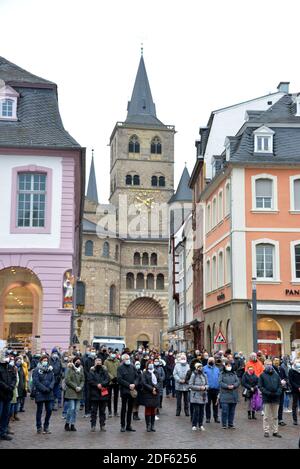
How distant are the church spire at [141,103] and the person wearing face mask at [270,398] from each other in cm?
8884

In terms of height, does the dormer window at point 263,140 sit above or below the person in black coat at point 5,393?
above

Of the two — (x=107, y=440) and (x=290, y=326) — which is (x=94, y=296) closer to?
(x=290, y=326)

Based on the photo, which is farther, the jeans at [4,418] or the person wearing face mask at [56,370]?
the person wearing face mask at [56,370]

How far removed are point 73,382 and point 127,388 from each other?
3.88 ft

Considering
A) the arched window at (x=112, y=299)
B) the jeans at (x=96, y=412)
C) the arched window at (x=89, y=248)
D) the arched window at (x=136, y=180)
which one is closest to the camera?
the jeans at (x=96, y=412)

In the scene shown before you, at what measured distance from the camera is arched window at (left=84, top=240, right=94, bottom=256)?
3265 inches

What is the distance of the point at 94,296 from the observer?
8212 cm

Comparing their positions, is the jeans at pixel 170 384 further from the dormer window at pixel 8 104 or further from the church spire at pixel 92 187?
the church spire at pixel 92 187

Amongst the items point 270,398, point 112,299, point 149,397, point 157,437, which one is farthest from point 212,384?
point 112,299

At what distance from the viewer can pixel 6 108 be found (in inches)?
1115

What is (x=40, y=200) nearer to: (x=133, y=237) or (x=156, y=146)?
(x=133, y=237)

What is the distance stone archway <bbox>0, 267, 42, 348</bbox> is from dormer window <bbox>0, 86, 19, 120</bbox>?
20.3 ft

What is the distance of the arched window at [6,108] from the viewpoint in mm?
28219

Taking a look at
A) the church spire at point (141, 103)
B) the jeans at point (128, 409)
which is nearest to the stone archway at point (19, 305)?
the jeans at point (128, 409)
